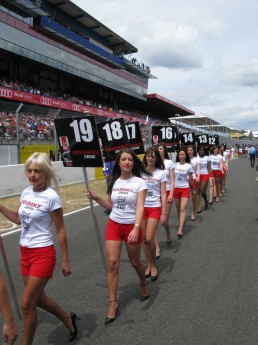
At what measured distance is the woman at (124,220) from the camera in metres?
4.00

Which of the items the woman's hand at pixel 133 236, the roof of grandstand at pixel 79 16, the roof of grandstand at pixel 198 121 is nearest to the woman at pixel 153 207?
the woman's hand at pixel 133 236

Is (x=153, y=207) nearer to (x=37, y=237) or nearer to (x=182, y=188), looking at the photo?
(x=37, y=237)

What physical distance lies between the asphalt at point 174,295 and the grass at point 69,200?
1533 millimetres

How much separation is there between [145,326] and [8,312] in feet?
5.25

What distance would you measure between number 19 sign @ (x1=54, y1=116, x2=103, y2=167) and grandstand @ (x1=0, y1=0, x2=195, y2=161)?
10.9m

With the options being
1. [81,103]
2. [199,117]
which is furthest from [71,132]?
[199,117]

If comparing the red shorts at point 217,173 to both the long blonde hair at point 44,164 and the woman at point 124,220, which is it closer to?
the woman at point 124,220

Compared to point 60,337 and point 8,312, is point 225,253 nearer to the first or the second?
point 60,337

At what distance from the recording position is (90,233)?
7926mm

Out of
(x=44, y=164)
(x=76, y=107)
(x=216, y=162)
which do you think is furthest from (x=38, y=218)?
(x=76, y=107)

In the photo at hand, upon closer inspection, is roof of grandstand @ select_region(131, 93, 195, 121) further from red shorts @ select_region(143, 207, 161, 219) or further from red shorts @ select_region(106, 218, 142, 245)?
red shorts @ select_region(106, 218, 142, 245)

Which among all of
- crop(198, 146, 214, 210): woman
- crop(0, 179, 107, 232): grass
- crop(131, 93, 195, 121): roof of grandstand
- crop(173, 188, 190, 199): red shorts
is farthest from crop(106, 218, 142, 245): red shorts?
crop(131, 93, 195, 121): roof of grandstand

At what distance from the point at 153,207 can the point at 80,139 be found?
137 cm

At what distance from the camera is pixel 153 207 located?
5289mm
